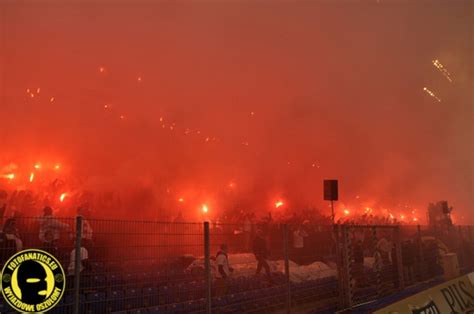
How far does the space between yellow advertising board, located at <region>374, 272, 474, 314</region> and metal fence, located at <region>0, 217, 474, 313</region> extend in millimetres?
1637

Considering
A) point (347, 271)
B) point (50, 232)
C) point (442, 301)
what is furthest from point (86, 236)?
point (442, 301)

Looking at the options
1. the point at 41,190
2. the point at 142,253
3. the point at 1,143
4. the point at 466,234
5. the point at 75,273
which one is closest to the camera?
the point at 75,273

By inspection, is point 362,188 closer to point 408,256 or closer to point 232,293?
point 408,256

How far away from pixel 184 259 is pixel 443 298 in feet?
14.5

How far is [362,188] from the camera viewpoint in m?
40.1

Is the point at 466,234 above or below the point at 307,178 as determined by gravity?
below

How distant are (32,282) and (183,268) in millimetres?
2063

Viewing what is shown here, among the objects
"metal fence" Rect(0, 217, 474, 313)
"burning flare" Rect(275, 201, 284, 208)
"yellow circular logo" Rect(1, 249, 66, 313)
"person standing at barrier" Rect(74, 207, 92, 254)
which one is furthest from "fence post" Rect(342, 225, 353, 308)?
"burning flare" Rect(275, 201, 284, 208)

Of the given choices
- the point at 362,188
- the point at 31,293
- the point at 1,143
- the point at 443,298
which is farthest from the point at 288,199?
the point at 31,293

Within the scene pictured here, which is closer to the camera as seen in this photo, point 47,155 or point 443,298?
point 443,298

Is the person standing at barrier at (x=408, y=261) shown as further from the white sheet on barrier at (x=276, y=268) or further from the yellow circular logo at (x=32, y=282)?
the yellow circular logo at (x=32, y=282)

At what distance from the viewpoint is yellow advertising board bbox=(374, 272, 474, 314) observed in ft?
18.0

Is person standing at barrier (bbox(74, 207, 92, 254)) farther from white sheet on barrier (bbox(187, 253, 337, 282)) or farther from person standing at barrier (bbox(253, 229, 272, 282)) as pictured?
person standing at barrier (bbox(253, 229, 272, 282))

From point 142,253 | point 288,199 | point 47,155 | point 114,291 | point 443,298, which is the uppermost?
point 47,155
